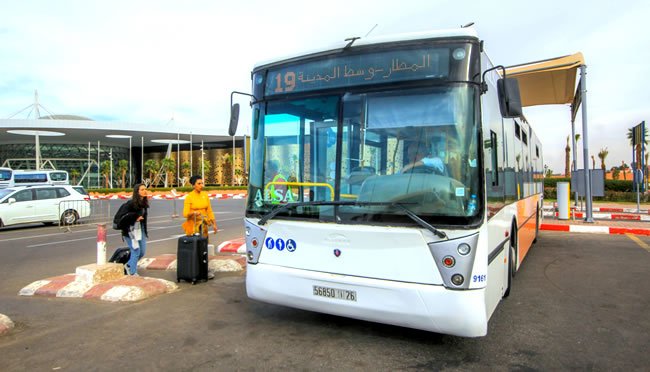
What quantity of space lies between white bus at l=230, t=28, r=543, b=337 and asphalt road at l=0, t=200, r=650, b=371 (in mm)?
395

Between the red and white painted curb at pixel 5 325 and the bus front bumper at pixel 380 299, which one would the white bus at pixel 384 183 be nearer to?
the bus front bumper at pixel 380 299

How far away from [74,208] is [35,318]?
1304cm

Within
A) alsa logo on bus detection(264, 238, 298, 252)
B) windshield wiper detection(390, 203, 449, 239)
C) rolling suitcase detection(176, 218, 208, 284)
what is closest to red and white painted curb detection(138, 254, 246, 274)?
rolling suitcase detection(176, 218, 208, 284)

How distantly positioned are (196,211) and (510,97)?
5202 mm

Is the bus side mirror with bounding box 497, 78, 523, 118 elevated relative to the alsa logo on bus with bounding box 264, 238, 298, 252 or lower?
elevated

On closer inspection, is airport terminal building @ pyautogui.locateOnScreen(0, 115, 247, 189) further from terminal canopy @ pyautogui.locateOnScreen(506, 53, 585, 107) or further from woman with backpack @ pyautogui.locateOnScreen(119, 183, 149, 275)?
woman with backpack @ pyautogui.locateOnScreen(119, 183, 149, 275)

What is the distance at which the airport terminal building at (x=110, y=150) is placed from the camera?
58378 mm

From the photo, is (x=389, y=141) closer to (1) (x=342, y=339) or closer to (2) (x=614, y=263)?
(1) (x=342, y=339)

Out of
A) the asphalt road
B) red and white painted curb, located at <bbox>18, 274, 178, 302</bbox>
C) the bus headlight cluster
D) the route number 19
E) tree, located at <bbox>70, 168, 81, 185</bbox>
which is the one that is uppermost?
tree, located at <bbox>70, 168, 81, 185</bbox>

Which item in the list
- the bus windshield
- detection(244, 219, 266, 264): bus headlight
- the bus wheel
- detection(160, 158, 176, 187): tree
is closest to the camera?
the bus windshield

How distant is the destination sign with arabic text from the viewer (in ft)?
13.3

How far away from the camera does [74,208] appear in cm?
1686

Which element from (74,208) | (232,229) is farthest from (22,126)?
(232,229)

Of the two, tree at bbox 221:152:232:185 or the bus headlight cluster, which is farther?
tree at bbox 221:152:232:185
